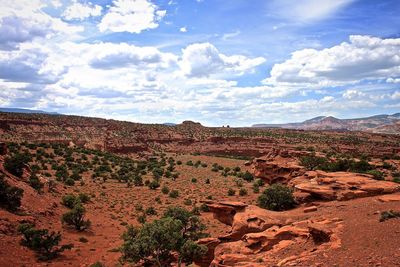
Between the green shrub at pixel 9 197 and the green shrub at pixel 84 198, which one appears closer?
the green shrub at pixel 9 197

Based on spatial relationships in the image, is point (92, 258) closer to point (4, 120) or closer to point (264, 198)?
point (264, 198)

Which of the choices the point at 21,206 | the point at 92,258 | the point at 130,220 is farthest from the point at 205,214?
the point at 21,206

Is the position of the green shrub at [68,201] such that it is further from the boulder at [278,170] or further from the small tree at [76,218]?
the boulder at [278,170]

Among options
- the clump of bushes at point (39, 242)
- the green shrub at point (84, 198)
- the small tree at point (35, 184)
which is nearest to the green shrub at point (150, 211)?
the green shrub at point (84, 198)

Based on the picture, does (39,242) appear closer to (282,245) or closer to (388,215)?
(282,245)

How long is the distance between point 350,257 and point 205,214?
720 inches

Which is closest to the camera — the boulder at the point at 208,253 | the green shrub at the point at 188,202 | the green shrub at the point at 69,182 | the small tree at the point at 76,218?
the boulder at the point at 208,253

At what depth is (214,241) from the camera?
16984 mm

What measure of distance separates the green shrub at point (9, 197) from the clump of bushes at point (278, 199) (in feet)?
53.2

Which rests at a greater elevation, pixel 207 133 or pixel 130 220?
pixel 207 133

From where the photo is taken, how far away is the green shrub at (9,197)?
21391 millimetres

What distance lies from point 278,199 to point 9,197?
17301mm

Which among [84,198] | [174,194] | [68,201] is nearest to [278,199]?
[174,194]

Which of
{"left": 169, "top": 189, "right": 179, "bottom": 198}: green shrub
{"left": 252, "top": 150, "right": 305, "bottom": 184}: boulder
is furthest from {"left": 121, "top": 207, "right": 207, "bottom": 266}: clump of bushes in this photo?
{"left": 252, "top": 150, "right": 305, "bottom": 184}: boulder
